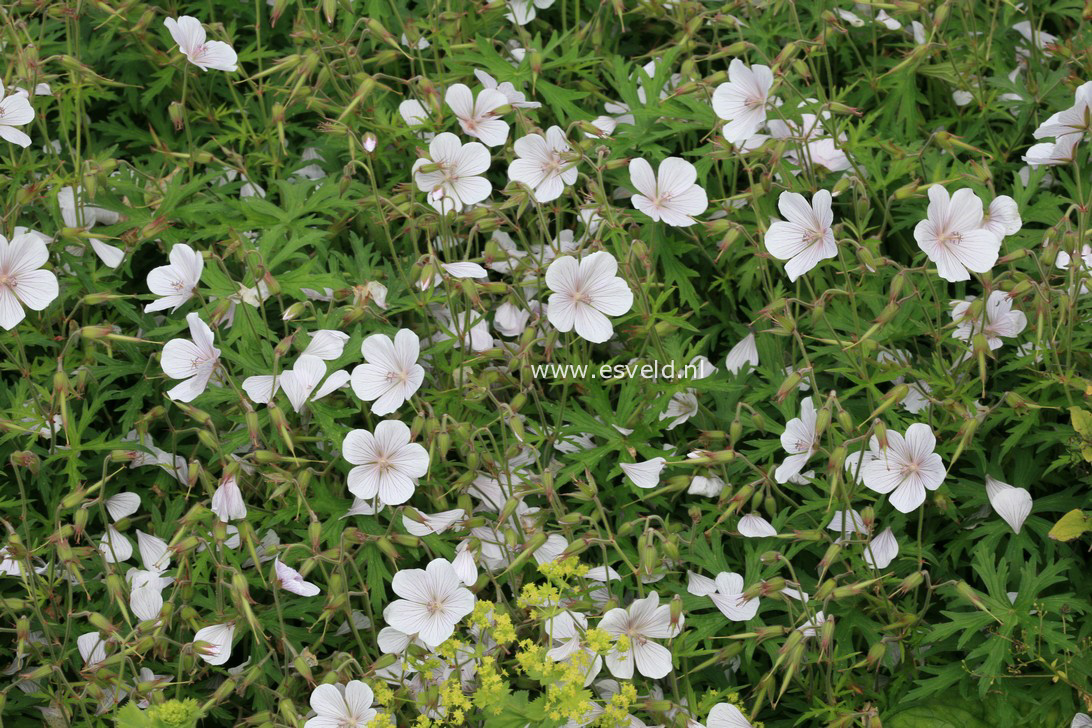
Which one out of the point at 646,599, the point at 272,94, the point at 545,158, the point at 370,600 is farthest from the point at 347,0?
the point at 646,599

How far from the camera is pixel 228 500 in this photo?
90.7 inches

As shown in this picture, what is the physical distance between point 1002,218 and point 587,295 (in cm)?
92

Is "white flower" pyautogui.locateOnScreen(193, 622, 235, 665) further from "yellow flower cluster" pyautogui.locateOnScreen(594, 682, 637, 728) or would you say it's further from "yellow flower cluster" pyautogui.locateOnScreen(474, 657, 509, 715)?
"yellow flower cluster" pyautogui.locateOnScreen(594, 682, 637, 728)

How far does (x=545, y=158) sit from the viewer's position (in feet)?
9.00

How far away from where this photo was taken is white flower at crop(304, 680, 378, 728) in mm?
2186

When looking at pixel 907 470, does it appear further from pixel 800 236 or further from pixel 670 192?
pixel 670 192

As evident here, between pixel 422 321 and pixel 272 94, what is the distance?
0.93 m

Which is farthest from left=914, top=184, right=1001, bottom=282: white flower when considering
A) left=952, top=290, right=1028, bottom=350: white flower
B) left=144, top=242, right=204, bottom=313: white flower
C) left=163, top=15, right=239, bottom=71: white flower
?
left=163, top=15, right=239, bottom=71: white flower

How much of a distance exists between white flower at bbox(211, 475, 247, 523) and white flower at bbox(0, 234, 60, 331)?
55 centimetres

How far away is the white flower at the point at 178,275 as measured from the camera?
245 cm

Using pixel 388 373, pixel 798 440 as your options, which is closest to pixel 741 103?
pixel 798 440

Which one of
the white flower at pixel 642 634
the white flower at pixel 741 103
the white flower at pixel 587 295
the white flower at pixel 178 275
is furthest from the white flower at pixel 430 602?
the white flower at pixel 741 103

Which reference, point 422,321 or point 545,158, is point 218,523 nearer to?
point 422,321

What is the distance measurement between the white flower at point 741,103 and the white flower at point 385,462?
42.3 inches
